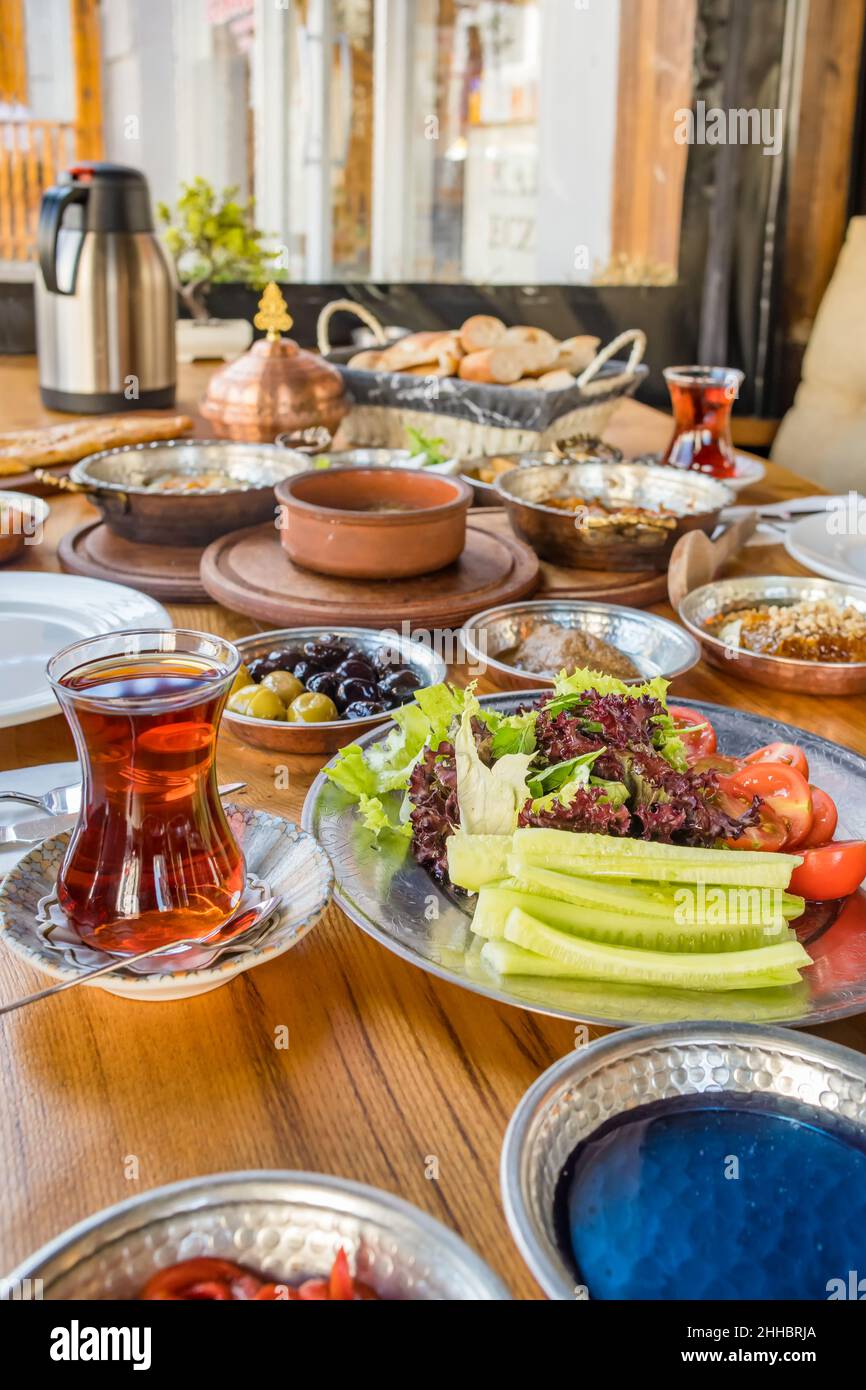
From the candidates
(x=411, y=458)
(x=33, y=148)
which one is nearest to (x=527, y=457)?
(x=411, y=458)

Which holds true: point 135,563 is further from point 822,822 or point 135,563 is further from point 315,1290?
point 315,1290

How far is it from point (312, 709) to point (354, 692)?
0.06 meters

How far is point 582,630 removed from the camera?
1.60 meters

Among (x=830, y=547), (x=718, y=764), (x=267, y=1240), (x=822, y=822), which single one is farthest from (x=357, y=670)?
(x=830, y=547)

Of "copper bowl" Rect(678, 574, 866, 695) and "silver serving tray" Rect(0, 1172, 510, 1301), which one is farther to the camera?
"copper bowl" Rect(678, 574, 866, 695)

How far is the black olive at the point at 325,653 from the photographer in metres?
1.46

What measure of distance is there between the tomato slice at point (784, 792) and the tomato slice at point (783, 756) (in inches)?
1.6

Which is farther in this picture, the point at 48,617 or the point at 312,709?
the point at 48,617

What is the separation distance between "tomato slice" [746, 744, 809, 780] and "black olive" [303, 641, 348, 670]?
52 centimetres

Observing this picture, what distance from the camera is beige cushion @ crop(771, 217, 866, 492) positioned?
3914mm

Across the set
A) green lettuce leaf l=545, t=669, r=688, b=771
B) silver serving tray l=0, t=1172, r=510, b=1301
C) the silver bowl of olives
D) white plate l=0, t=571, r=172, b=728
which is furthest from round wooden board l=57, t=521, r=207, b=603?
silver serving tray l=0, t=1172, r=510, b=1301

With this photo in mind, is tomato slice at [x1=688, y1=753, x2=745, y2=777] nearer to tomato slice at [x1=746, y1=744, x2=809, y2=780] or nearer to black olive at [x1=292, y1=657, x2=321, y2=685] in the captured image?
tomato slice at [x1=746, y1=744, x2=809, y2=780]
